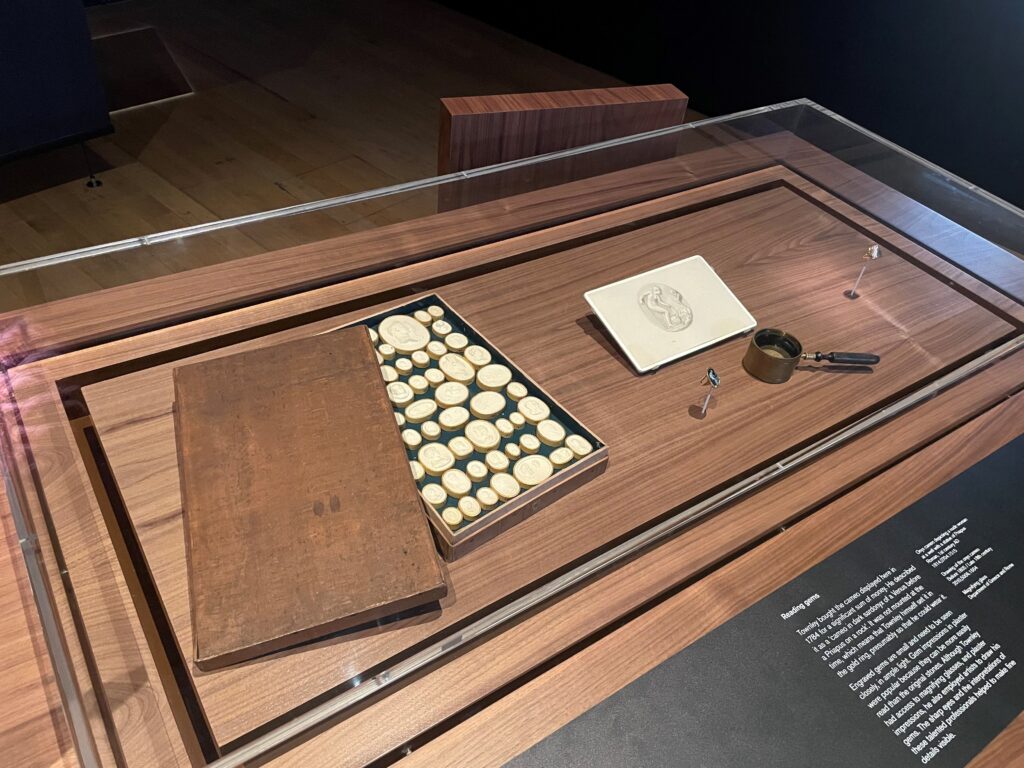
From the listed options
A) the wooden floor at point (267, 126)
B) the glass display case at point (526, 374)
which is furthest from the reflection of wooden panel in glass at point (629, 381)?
the wooden floor at point (267, 126)

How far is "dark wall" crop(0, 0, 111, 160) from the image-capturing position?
180 cm

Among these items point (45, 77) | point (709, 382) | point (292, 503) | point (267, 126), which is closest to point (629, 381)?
point (709, 382)

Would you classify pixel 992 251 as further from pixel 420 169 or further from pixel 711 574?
pixel 420 169

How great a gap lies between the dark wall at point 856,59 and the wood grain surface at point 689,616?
63.2 inches

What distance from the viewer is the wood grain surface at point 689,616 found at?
2.34 feet

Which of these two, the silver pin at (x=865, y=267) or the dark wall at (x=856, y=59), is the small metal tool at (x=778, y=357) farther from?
the dark wall at (x=856, y=59)

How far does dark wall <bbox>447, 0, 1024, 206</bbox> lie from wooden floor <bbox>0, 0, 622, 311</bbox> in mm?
206

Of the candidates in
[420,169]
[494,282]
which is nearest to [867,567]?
[494,282]

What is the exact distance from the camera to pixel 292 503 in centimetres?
75

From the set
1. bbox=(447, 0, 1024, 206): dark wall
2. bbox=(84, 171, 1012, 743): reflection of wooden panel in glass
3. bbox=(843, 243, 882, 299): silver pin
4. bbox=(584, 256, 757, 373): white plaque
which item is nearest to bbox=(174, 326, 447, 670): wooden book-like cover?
bbox=(84, 171, 1012, 743): reflection of wooden panel in glass

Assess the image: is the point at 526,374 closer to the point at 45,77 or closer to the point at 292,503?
the point at 292,503

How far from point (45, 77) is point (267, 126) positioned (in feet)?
2.26

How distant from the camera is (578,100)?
137cm

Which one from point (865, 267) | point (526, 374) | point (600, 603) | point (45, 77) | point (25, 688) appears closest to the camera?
point (25, 688)
